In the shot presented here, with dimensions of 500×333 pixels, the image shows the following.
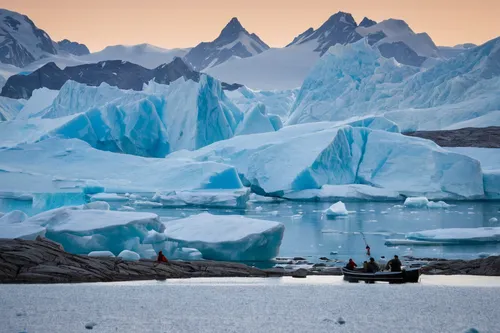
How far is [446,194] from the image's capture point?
26844 millimetres

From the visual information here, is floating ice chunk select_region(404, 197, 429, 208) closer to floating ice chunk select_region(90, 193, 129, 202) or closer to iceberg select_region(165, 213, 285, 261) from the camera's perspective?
floating ice chunk select_region(90, 193, 129, 202)

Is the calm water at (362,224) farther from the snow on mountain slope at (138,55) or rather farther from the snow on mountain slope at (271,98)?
the snow on mountain slope at (138,55)

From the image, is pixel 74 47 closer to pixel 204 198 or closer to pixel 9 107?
pixel 9 107

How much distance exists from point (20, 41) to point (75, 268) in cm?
7483

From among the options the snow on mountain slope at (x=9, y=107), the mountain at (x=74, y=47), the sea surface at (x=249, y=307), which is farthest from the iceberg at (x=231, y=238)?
the mountain at (x=74, y=47)

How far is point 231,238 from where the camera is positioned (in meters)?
13.9

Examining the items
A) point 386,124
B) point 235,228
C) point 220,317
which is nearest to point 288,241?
point 235,228

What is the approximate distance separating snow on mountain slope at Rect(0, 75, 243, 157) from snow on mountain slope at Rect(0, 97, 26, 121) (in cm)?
861

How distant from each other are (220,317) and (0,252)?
4236 millimetres

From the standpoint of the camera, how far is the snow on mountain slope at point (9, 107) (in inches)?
1758

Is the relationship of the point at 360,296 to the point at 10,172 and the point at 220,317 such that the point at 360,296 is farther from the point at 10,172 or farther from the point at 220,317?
the point at 10,172

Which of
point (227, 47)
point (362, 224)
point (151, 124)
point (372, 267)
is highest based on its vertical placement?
point (227, 47)

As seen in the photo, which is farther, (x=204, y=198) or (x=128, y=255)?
(x=204, y=198)

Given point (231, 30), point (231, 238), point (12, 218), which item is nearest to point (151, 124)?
point (12, 218)
